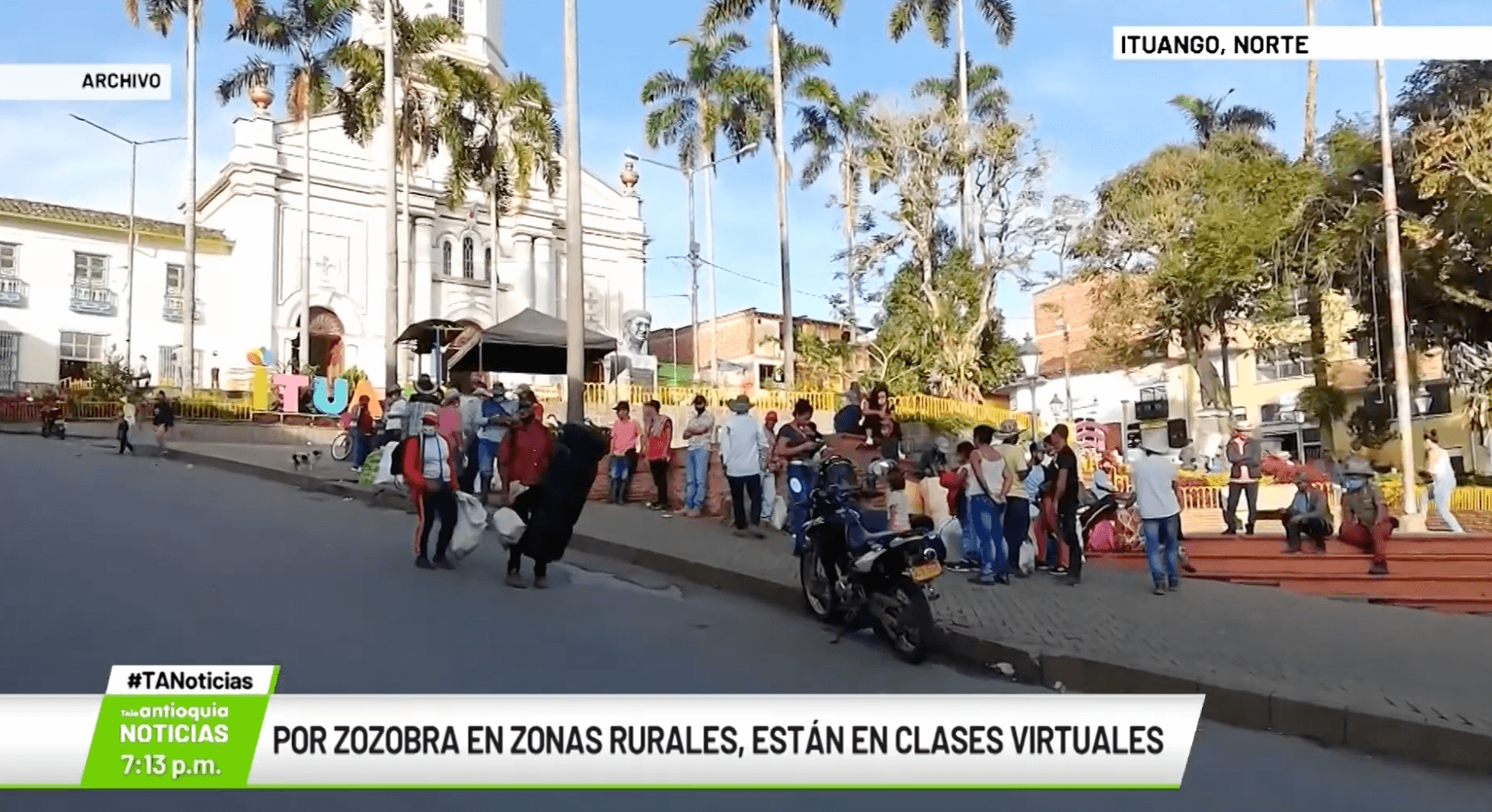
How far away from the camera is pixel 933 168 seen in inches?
1214

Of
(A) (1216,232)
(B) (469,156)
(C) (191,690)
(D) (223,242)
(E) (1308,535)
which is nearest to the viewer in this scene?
(C) (191,690)

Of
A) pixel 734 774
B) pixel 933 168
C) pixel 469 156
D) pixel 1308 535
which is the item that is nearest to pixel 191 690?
pixel 734 774

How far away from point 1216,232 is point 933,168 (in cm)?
749

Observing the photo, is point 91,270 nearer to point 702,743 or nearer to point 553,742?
point 553,742

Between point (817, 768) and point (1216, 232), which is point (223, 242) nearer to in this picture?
point (1216, 232)

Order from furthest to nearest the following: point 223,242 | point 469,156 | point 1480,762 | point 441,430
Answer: point 223,242 → point 469,156 → point 441,430 → point 1480,762

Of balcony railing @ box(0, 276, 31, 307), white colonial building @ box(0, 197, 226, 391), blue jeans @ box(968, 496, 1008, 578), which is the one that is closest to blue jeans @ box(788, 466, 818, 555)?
blue jeans @ box(968, 496, 1008, 578)

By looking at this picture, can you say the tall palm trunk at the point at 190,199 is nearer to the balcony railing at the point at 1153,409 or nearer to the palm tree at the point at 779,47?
the palm tree at the point at 779,47

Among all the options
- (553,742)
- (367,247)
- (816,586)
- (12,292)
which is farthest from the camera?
(367,247)

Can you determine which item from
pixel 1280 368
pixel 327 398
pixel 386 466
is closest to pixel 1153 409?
pixel 1280 368

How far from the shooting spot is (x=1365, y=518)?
38.8 feet

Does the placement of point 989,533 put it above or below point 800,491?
below

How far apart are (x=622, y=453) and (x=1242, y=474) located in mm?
7986

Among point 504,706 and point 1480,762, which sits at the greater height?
point 504,706
